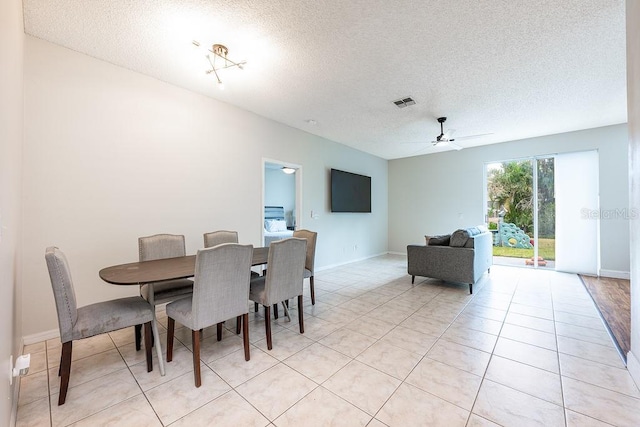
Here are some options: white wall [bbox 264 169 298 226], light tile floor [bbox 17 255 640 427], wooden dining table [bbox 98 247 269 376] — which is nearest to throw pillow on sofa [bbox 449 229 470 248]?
light tile floor [bbox 17 255 640 427]

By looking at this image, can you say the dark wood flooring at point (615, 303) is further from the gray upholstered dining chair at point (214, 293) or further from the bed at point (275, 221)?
the bed at point (275, 221)

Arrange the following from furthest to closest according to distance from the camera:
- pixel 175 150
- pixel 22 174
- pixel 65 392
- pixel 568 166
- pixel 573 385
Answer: pixel 568 166 < pixel 175 150 < pixel 22 174 < pixel 573 385 < pixel 65 392

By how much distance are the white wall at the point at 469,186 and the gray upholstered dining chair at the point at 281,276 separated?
17.1ft

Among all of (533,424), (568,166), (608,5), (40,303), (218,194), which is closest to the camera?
(533,424)

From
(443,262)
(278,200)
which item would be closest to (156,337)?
(443,262)

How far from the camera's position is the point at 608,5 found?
198cm

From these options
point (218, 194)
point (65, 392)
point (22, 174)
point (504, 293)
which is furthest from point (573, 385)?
point (22, 174)

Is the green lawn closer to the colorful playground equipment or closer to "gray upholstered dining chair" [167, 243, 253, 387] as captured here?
the colorful playground equipment

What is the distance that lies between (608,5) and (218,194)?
423 centimetres

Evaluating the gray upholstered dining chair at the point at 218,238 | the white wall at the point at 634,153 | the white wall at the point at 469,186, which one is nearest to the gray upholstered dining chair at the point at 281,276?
the gray upholstered dining chair at the point at 218,238

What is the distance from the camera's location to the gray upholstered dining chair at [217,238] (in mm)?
3135

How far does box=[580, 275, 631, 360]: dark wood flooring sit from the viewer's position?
2509 millimetres

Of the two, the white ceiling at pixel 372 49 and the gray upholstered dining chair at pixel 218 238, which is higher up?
the white ceiling at pixel 372 49

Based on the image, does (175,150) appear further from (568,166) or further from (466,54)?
(568,166)
